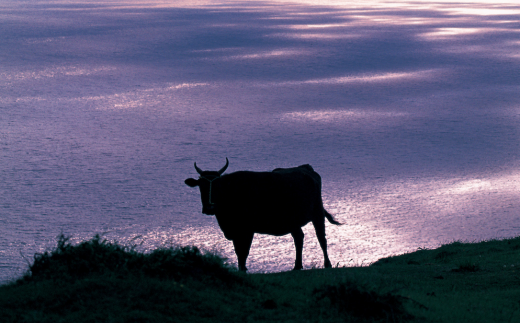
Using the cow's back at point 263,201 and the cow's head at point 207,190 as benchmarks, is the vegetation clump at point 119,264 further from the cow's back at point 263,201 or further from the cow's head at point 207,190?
the cow's back at point 263,201

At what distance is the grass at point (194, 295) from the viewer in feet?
18.5

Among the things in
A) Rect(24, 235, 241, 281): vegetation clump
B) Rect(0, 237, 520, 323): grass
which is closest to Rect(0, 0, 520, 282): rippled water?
Rect(24, 235, 241, 281): vegetation clump

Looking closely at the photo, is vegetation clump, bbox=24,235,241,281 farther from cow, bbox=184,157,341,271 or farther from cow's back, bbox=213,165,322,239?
cow's back, bbox=213,165,322,239

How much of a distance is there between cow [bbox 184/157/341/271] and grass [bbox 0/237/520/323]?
1411 mm

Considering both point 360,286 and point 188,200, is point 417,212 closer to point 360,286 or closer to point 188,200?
point 188,200

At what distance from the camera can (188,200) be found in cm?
1364

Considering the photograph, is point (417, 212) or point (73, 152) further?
point (73, 152)

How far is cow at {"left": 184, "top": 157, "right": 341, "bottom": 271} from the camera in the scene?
8969mm

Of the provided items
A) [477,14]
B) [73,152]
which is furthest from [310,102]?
[477,14]

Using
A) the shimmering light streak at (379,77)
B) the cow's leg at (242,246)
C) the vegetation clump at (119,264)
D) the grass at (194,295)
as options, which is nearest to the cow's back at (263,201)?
the cow's leg at (242,246)

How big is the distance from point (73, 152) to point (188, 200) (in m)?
4.95

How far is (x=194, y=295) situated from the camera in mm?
6020

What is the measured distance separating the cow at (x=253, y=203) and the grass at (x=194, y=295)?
1.41 metres

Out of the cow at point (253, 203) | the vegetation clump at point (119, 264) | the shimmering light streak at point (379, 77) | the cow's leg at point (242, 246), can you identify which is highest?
the vegetation clump at point (119, 264)
